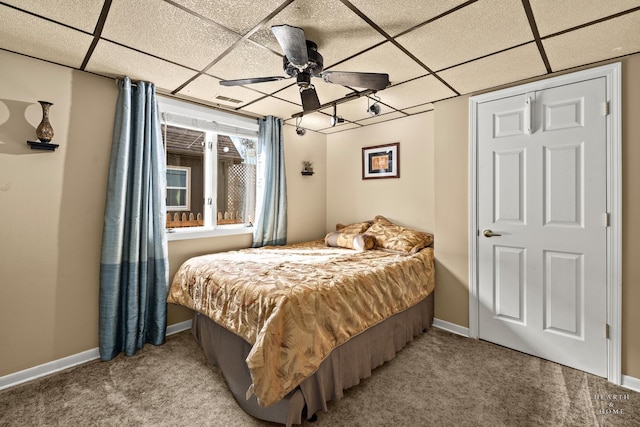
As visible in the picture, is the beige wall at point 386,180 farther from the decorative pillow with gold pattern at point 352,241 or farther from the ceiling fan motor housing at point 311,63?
the ceiling fan motor housing at point 311,63

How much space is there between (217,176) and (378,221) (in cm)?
208

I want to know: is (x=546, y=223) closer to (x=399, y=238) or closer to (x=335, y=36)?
(x=399, y=238)

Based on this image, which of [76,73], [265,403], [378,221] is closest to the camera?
[265,403]

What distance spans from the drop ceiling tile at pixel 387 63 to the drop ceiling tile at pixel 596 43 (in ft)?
2.81

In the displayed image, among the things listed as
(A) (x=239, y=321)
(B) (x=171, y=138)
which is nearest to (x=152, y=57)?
(B) (x=171, y=138)

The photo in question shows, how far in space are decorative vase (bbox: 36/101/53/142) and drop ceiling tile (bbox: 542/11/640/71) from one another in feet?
11.7

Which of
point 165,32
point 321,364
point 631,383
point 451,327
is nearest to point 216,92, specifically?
point 165,32

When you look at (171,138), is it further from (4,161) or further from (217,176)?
(4,161)

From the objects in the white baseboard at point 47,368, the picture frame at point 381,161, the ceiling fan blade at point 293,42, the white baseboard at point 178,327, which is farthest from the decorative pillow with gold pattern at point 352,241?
the white baseboard at point 47,368

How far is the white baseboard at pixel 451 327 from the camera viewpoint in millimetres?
2911

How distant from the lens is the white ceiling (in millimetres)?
1594

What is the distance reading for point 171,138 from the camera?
314 cm

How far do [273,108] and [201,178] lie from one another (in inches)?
46.0

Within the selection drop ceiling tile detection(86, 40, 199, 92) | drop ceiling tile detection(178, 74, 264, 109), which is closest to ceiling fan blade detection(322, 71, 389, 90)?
drop ceiling tile detection(178, 74, 264, 109)
